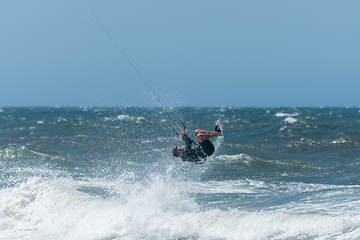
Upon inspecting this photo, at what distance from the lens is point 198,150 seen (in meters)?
9.12

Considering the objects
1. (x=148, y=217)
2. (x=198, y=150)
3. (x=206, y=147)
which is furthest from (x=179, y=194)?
(x=148, y=217)

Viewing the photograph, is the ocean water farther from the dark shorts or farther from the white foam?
the dark shorts

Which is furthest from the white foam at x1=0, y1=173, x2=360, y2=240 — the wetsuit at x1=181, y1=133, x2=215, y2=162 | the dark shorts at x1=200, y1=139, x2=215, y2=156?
the dark shorts at x1=200, y1=139, x2=215, y2=156

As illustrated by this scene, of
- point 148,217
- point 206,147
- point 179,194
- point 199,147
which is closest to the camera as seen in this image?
point 148,217

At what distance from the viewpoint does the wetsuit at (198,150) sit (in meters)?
8.94

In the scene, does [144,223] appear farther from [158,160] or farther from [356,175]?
[158,160]

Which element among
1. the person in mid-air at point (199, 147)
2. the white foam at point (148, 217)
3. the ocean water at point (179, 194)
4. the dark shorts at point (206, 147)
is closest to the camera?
the white foam at point (148, 217)

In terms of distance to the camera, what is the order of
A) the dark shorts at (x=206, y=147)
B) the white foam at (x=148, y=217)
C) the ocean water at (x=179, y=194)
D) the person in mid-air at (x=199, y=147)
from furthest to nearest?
the dark shorts at (x=206, y=147), the person in mid-air at (x=199, y=147), the ocean water at (x=179, y=194), the white foam at (x=148, y=217)

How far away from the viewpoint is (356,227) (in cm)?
657

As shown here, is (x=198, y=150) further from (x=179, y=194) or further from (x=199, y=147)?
(x=179, y=194)

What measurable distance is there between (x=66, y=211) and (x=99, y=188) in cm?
253

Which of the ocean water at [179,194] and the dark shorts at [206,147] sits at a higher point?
the dark shorts at [206,147]

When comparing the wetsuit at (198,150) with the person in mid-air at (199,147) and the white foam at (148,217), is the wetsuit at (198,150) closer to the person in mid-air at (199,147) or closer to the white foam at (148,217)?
the person in mid-air at (199,147)

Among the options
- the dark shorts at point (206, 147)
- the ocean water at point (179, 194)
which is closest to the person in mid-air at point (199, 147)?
the dark shorts at point (206, 147)
